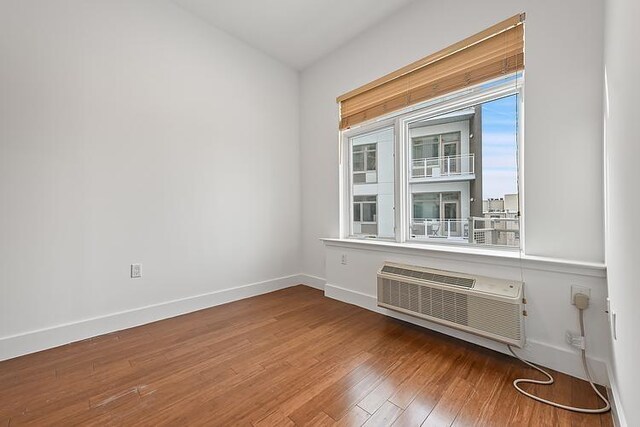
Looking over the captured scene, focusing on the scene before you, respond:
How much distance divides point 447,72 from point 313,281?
280 cm

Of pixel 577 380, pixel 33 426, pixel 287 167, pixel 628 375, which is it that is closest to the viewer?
pixel 628 375

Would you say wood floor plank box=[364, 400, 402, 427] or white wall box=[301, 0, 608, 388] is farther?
white wall box=[301, 0, 608, 388]

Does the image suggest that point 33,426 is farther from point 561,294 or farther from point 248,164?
point 561,294

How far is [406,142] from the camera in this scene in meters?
2.87

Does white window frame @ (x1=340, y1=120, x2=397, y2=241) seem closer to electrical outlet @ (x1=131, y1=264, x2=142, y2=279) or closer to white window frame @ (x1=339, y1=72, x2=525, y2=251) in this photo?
white window frame @ (x1=339, y1=72, x2=525, y2=251)

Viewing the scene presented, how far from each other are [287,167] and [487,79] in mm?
2429

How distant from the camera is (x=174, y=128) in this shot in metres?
2.73

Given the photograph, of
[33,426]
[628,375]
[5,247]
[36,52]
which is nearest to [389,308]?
[628,375]

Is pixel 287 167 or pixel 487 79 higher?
pixel 487 79

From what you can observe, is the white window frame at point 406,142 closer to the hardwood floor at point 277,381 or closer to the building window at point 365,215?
the building window at point 365,215

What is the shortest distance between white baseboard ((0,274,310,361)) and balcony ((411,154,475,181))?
2.25 m

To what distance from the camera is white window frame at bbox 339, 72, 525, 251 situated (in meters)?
2.05

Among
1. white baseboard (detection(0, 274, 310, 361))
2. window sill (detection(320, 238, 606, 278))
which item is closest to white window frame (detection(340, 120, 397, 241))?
window sill (detection(320, 238, 606, 278))

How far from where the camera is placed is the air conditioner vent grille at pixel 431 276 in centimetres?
209
